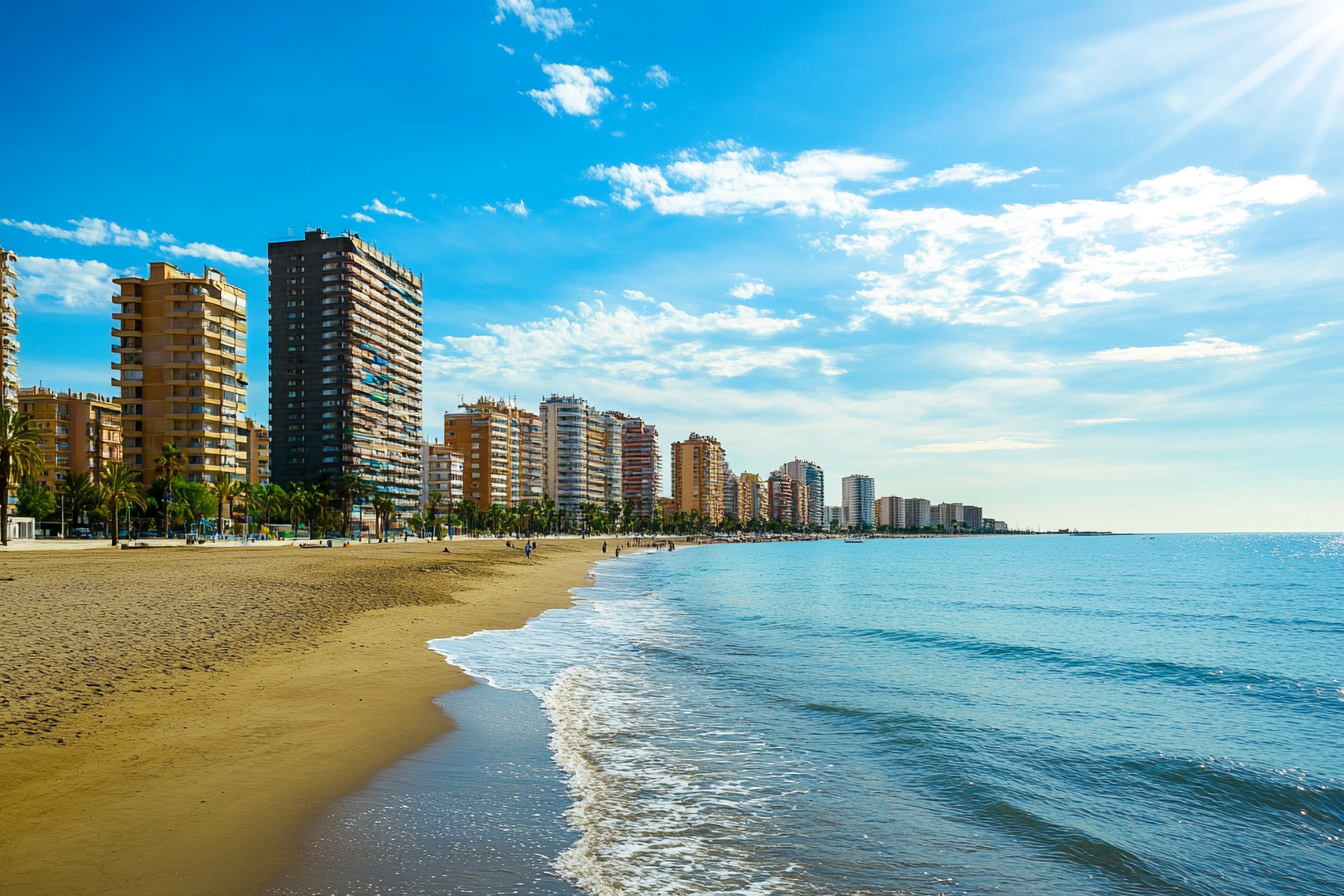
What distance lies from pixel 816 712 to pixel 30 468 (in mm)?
70205

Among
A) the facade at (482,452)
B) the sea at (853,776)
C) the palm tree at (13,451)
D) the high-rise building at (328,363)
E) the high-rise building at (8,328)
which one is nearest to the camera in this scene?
the sea at (853,776)

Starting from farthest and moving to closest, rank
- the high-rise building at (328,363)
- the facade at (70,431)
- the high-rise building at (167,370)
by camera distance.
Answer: the high-rise building at (328,363) < the facade at (70,431) < the high-rise building at (167,370)

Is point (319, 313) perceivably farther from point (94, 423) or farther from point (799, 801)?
point (799, 801)

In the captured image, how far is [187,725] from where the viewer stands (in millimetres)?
11336

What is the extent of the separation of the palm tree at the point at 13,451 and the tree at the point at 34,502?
35.6m

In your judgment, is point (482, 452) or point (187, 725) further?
point (482, 452)

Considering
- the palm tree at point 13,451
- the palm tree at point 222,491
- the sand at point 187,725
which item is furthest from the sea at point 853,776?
the palm tree at point 222,491

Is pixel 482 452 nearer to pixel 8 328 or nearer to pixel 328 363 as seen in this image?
pixel 328 363

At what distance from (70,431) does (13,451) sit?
3187 inches

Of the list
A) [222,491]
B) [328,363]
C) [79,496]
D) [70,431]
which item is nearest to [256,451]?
[70,431]

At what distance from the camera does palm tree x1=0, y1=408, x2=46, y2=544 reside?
56.8 meters

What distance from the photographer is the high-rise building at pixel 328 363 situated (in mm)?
131875

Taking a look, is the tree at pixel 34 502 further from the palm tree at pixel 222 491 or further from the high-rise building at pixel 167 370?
the palm tree at pixel 222 491

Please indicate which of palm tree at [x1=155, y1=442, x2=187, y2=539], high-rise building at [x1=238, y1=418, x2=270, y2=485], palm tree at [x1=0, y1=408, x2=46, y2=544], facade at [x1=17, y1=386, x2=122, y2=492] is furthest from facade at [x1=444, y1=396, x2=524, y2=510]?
palm tree at [x1=0, y1=408, x2=46, y2=544]
